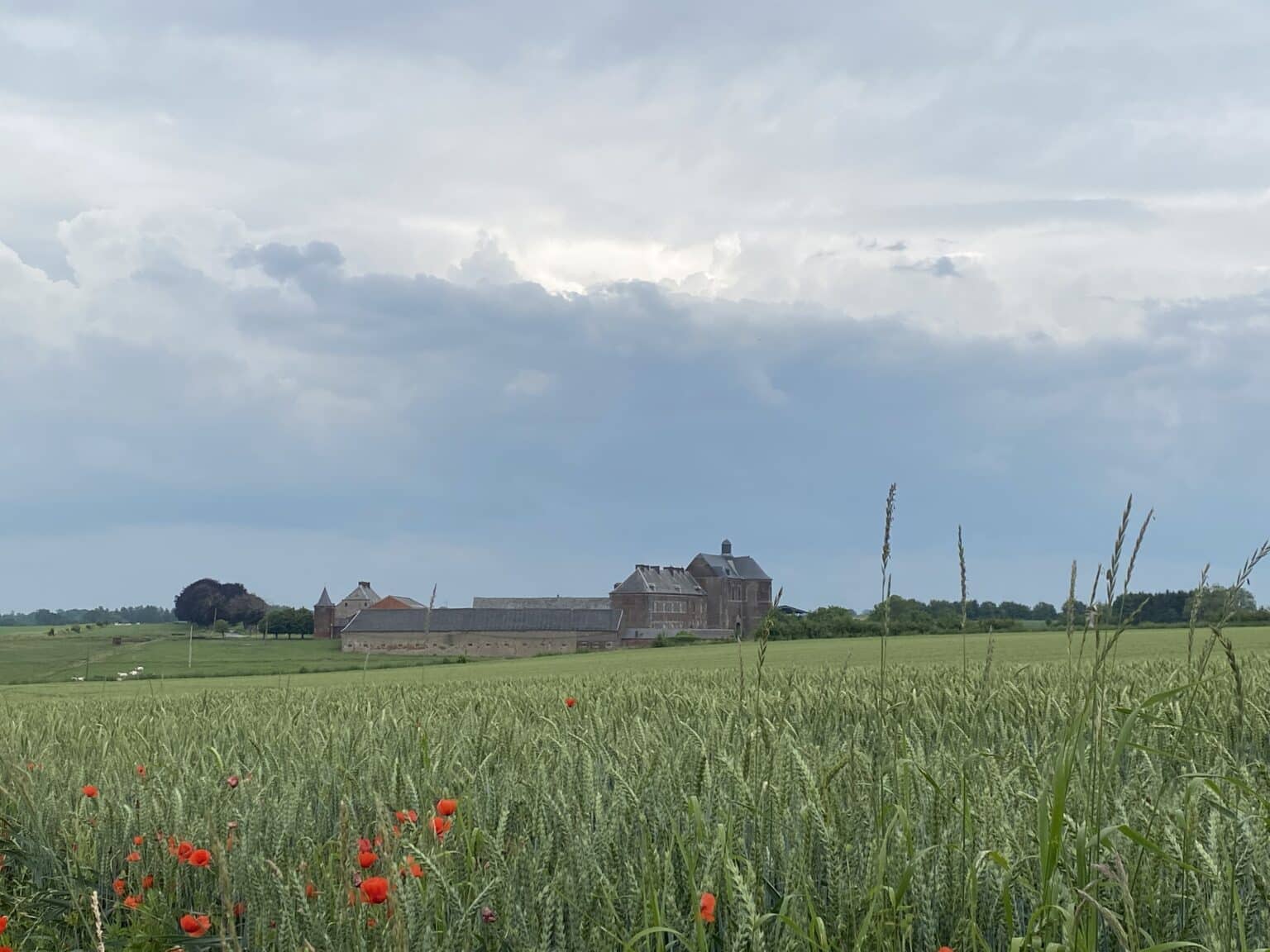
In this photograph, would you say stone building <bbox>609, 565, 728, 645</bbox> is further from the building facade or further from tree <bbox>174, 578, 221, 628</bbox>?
tree <bbox>174, 578, 221, 628</bbox>

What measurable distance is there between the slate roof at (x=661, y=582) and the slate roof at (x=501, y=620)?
5879 mm

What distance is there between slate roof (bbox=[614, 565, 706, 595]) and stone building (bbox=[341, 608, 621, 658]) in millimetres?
5441

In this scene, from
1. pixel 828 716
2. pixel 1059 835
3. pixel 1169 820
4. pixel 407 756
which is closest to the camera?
pixel 1059 835

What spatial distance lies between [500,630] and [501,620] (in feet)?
5.89

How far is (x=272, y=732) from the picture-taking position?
224 inches

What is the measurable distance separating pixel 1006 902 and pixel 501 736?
3.04m

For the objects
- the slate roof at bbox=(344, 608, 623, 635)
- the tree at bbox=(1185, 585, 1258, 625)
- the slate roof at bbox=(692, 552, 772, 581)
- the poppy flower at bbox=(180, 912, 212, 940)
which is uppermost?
the slate roof at bbox=(692, 552, 772, 581)

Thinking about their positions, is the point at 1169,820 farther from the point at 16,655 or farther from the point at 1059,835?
the point at 16,655

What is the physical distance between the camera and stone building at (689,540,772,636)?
116312mm

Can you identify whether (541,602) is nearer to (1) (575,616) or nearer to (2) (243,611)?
(1) (575,616)

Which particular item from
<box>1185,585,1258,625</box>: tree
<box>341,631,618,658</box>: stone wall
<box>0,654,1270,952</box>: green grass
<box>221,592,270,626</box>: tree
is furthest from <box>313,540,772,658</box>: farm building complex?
<box>1185,585,1258,625</box>: tree

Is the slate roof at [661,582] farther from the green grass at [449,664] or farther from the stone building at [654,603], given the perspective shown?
the green grass at [449,664]

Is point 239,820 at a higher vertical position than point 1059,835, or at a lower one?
lower

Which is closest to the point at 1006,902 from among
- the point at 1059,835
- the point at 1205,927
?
the point at 1059,835
